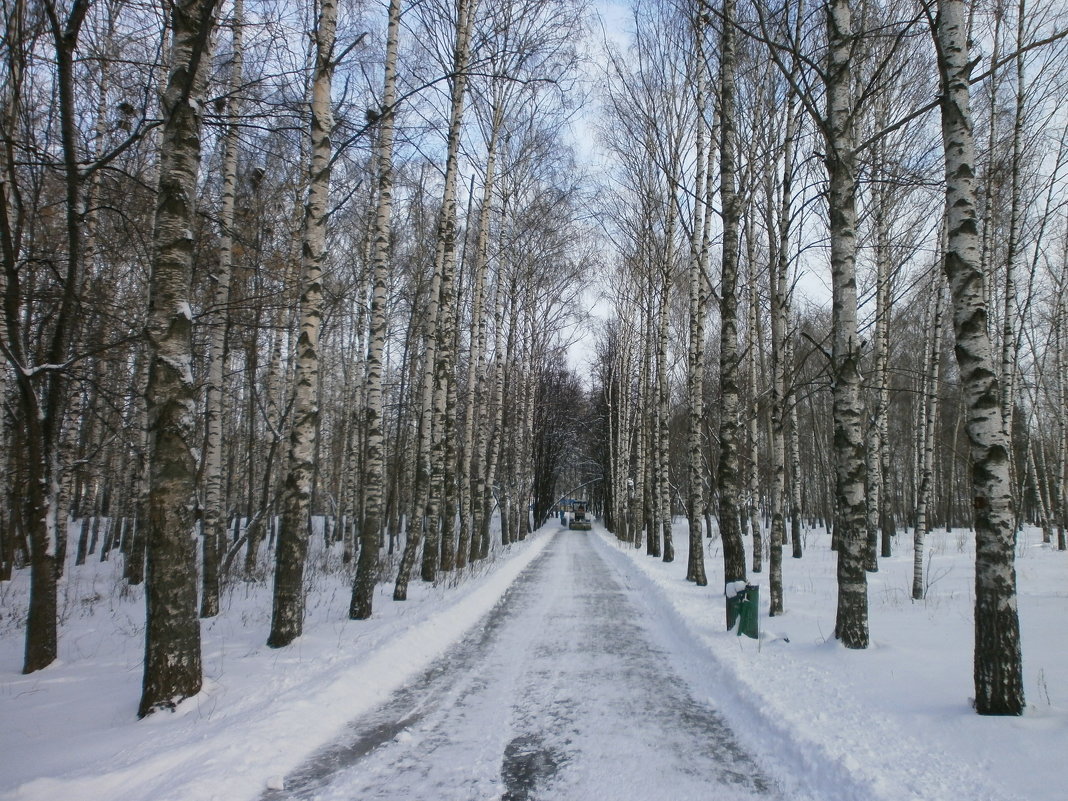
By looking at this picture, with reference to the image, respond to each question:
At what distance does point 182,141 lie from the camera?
471 cm

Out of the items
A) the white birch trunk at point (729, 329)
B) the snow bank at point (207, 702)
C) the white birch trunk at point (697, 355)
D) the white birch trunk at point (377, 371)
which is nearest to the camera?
the snow bank at point (207, 702)

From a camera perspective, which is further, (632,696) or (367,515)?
(367,515)

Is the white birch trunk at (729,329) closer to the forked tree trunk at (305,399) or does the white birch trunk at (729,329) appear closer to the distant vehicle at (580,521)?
the forked tree trunk at (305,399)

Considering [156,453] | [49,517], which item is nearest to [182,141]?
[156,453]

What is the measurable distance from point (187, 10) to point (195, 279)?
7417 millimetres

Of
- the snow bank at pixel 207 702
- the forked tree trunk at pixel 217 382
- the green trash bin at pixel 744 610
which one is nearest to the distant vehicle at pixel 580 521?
the snow bank at pixel 207 702

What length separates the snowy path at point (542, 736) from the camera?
3471 millimetres

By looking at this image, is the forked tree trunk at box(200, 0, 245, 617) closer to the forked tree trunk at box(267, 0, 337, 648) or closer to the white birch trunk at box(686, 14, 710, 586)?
the forked tree trunk at box(267, 0, 337, 648)

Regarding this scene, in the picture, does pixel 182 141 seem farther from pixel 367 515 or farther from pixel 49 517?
pixel 367 515

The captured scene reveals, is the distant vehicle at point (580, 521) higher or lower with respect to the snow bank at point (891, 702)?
lower

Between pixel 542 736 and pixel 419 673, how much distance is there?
2171 millimetres

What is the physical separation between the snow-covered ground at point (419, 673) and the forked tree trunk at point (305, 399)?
56cm

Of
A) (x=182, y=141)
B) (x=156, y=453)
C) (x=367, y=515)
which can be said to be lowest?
(x=367, y=515)

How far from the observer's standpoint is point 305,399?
270 inches
